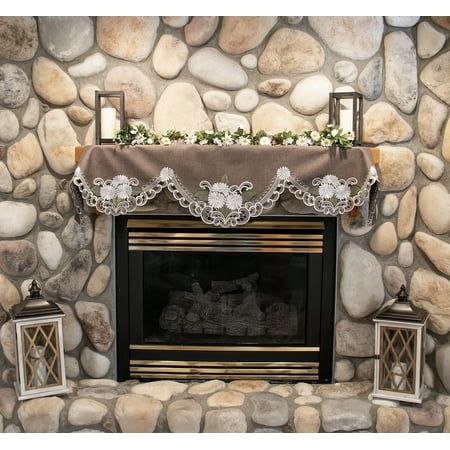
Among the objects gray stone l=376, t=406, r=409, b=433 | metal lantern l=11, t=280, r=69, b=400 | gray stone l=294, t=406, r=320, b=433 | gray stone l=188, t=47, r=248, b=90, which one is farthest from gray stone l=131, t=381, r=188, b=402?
gray stone l=188, t=47, r=248, b=90

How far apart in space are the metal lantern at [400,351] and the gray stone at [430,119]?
69 cm

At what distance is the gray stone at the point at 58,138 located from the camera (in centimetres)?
249

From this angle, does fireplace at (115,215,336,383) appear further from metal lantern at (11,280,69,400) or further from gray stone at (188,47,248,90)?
gray stone at (188,47,248,90)

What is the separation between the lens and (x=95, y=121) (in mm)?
2438

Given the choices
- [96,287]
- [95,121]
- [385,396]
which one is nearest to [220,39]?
[95,121]

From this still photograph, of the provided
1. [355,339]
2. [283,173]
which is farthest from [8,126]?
[355,339]

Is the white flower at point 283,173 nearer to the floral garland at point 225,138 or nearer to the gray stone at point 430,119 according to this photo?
the floral garland at point 225,138

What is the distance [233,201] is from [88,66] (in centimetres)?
94

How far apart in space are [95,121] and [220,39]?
0.69m

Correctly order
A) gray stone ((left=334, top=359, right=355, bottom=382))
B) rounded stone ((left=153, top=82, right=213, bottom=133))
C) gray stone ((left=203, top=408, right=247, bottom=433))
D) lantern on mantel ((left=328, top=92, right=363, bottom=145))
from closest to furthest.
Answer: gray stone ((left=203, top=408, right=247, bottom=433)) < lantern on mantel ((left=328, top=92, right=363, bottom=145)) < rounded stone ((left=153, top=82, right=213, bottom=133)) < gray stone ((left=334, top=359, right=355, bottom=382))

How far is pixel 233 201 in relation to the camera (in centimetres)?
234

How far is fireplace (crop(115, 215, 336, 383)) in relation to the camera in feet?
8.36

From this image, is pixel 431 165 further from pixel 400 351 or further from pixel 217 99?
pixel 217 99

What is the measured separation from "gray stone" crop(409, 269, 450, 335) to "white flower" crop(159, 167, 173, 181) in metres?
1.25
